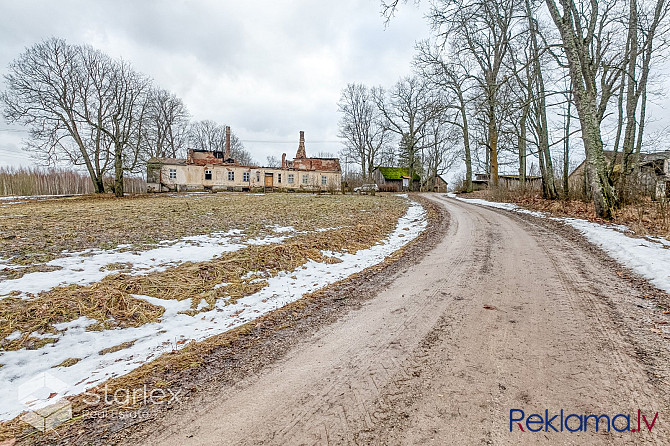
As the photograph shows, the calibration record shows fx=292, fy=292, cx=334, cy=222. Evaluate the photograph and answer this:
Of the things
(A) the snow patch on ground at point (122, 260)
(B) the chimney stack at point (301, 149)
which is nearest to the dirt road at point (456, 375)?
(A) the snow patch on ground at point (122, 260)

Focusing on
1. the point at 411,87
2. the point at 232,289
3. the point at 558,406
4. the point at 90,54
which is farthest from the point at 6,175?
the point at 411,87

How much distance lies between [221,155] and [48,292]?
3517cm

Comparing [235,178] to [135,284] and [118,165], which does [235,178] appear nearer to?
[118,165]

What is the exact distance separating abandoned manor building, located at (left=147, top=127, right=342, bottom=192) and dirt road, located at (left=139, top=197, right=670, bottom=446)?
88.9ft

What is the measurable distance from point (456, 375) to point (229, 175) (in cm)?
3553

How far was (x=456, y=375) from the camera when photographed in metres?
1.90

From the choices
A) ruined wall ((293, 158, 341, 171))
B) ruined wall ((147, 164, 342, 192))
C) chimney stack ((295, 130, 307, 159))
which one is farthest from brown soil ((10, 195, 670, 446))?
chimney stack ((295, 130, 307, 159))

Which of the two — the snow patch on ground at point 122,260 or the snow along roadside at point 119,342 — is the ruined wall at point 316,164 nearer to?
the snow patch on ground at point 122,260

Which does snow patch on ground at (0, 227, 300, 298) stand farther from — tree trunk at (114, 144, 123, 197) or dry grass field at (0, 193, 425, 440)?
tree trunk at (114, 144, 123, 197)

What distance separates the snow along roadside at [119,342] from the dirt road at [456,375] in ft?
2.83

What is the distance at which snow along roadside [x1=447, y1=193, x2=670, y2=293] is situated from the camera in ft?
12.5

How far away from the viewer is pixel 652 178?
1015 cm

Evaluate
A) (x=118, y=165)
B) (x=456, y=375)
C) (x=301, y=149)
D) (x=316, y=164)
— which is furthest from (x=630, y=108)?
(x=301, y=149)

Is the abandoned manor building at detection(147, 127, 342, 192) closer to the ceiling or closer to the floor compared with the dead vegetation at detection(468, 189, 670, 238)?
closer to the ceiling
